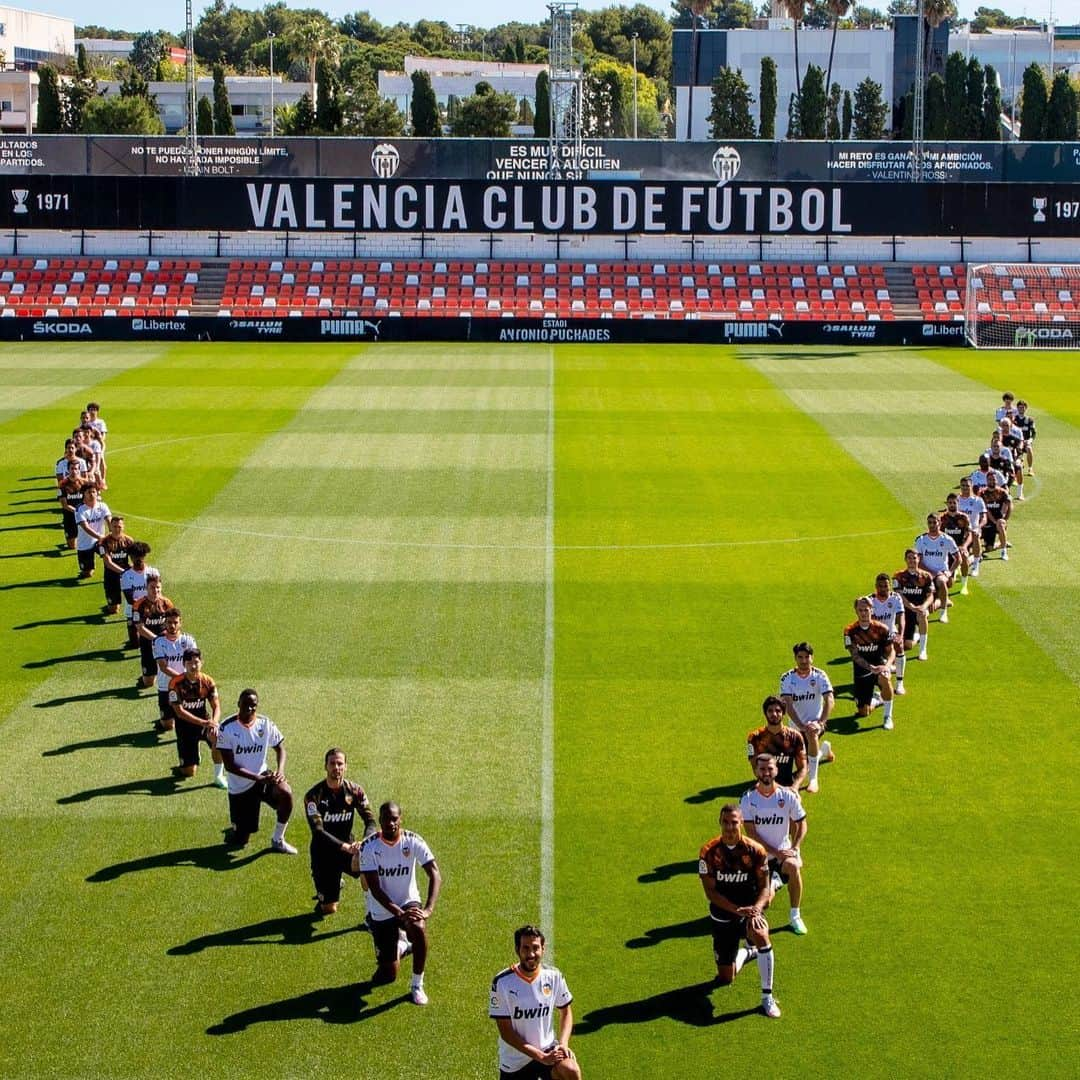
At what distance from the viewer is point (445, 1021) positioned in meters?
11.5

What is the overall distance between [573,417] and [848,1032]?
1163 inches

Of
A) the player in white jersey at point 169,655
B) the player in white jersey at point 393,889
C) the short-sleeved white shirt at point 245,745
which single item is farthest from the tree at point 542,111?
the player in white jersey at point 393,889

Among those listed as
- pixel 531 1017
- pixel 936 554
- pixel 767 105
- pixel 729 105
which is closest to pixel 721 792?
pixel 531 1017

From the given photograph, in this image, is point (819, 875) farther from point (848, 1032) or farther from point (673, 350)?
point (673, 350)

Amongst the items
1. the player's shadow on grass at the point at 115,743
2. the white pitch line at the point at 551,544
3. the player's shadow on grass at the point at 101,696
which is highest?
the white pitch line at the point at 551,544

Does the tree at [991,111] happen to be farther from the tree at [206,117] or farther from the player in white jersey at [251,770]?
the player in white jersey at [251,770]

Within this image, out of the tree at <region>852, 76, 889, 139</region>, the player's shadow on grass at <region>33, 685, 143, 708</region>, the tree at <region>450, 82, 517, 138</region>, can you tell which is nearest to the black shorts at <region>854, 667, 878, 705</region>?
the player's shadow on grass at <region>33, 685, 143, 708</region>

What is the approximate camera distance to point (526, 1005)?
32.6 ft

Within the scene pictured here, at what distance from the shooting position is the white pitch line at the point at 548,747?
44.0 ft

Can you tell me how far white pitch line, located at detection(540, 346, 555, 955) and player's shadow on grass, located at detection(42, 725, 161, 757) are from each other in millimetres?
4210

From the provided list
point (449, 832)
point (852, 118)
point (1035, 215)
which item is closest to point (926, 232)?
point (1035, 215)

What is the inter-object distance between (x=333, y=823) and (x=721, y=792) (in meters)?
4.48

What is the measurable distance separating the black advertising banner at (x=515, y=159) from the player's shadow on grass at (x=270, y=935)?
6072 cm

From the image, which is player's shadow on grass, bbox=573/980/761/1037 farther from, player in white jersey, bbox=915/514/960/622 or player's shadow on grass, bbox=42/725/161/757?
player in white jersey, bbox=915/514/960/622
